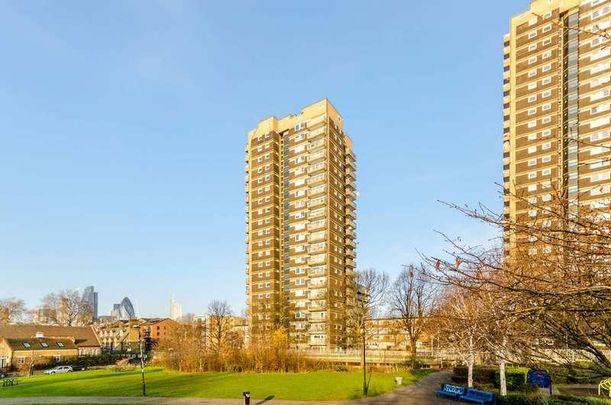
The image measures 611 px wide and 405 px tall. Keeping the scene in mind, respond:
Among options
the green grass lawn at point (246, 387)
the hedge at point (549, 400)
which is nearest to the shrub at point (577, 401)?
the hedge at point (549, 400)

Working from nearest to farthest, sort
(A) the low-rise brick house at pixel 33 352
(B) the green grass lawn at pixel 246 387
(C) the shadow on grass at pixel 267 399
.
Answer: (C) the shadow on grass at pixel 267 399
(B) the green grass lawn at pixel 246 387
(A) the low-rise brick house at pixel 33 352

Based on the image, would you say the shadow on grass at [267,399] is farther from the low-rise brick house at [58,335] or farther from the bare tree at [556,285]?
the low-rise brick house at [58,335]

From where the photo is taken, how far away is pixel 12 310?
10588 cm

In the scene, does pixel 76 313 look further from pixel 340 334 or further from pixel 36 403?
pixel 36 403

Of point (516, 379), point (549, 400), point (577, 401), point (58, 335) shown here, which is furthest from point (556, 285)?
point (58, 335)

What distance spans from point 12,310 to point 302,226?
73249mm

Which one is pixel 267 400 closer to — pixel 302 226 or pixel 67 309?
pixel 302 226

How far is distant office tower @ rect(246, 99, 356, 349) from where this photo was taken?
8338 centimetres

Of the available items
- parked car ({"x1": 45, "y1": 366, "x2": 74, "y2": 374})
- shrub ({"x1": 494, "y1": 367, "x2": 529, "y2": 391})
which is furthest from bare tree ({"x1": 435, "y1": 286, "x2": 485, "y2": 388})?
parked car ({"x1": 45, "y1": 366, "x2": 74, "y2": 374})

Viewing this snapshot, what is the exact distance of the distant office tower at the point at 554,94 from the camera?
65.9 metres

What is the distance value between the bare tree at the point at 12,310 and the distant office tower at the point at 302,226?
56.2m

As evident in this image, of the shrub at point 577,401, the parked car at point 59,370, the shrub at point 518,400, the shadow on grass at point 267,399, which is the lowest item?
the parked car at point 59,370

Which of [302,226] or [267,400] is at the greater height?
[302,226]

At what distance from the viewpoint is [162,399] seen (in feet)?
97.5
